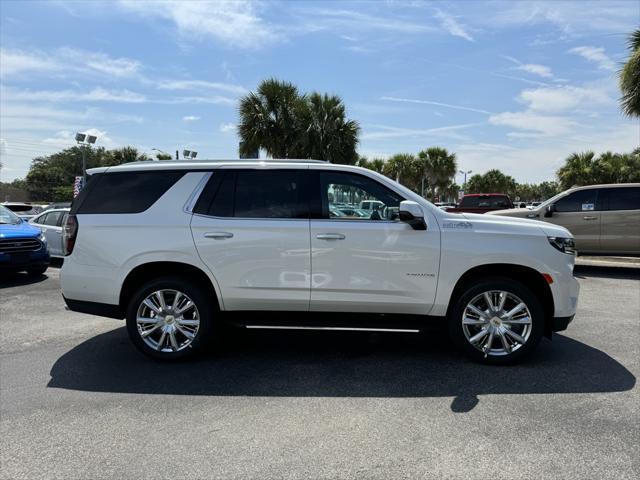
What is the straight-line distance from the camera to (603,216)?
10.3 metres

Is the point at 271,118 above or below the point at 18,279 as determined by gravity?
above

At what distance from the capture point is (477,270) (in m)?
4.48

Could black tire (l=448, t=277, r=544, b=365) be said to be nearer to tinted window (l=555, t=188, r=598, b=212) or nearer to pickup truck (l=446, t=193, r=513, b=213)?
tinted window (l=555, t=188, r=598, b=212)

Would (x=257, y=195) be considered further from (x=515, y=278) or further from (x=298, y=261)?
(x=515, y=278)

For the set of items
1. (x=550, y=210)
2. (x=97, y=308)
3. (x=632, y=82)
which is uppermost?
(x=632, y=82)

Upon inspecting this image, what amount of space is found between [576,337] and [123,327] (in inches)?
217

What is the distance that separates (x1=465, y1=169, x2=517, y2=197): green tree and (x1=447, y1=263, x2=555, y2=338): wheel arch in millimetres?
81933

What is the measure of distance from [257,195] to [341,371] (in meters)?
1.86

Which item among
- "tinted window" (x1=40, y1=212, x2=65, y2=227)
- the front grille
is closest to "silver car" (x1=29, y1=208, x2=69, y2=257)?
"tinted window" (x1=40, y1=212, x2=65, y2=227)

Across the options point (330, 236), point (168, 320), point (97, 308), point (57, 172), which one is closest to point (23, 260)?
point (97, 308)

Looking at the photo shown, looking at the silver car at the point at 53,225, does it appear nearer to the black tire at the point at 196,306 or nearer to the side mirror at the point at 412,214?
the black tire at the point at 196,306

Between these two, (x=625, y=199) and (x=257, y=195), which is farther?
(x=625, y=199)

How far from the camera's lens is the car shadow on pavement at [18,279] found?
9.12 m

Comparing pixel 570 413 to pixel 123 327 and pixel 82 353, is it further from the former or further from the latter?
pixel 123 327
